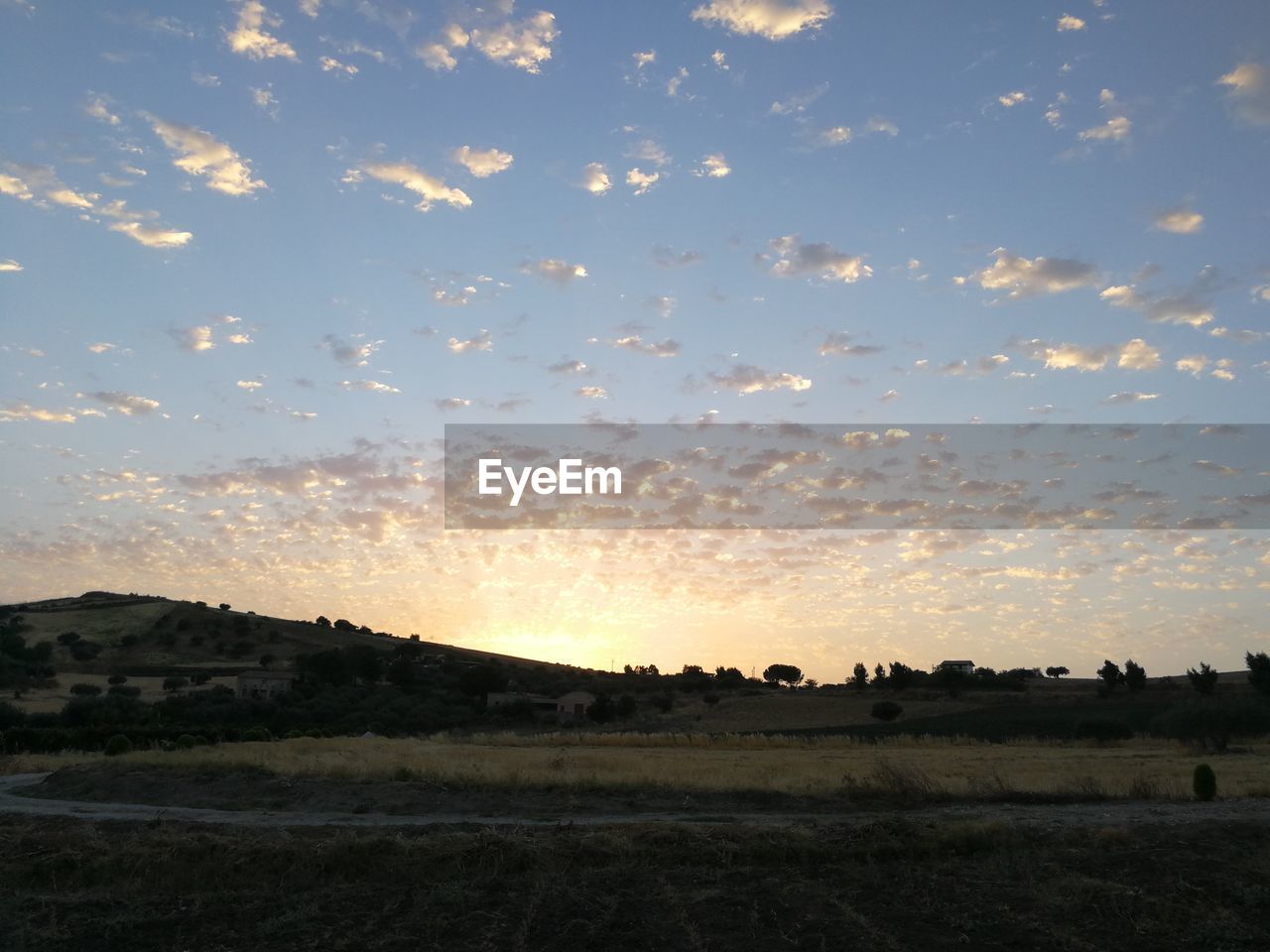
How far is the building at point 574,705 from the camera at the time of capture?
306 feet

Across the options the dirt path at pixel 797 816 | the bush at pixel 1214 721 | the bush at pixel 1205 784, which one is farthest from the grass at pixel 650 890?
the bush at pixel 1214 721

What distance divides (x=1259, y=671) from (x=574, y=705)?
58453 millimetres

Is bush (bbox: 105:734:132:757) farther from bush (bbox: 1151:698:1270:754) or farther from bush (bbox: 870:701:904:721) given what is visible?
bush (bbox: 870:701:904:721)

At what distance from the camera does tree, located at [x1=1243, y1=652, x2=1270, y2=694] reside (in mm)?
79562

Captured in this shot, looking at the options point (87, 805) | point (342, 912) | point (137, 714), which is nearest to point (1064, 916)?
point (342, 912)

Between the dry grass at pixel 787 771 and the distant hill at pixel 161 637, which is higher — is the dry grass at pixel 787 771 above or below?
below

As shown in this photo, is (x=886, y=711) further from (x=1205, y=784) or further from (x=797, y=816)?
(x=797, y=816)

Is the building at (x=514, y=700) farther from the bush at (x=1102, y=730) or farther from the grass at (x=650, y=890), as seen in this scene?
the grass at (x=650, y=890)

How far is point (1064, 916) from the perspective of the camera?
12.0m

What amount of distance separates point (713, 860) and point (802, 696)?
9842 cm

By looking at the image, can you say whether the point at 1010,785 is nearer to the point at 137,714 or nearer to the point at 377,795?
the point at 377,795

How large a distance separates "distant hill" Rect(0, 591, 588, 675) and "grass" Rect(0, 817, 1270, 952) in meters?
97.6

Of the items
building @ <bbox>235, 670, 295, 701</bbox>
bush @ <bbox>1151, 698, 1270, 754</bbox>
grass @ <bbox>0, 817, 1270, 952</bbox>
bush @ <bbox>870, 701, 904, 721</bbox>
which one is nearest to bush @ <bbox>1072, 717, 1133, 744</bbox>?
bush @ <bbox>1151, 698, 1270, 754</bbox>

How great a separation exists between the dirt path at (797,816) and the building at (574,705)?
68557 mm
